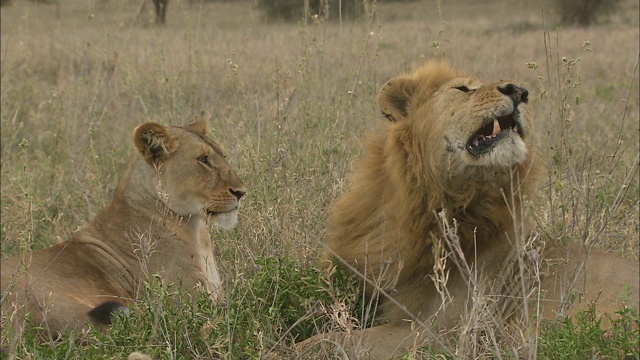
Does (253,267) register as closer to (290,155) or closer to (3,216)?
(290,155)

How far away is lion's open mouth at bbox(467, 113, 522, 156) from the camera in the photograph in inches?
128

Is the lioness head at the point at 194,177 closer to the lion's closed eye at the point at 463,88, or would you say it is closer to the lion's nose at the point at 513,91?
the lion's closed eye at the point at 463,88

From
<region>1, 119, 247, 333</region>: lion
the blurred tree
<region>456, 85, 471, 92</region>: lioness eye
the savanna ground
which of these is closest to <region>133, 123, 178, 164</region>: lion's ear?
<region>1, 119, 247, 333</region>: lion

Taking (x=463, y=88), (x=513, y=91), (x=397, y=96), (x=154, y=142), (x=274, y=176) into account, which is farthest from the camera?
(x=274, y=176)

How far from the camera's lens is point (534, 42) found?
50.4 feet

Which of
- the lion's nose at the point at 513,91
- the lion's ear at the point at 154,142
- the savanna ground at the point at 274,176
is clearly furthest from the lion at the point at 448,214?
the lion's ear at the point at 154,142

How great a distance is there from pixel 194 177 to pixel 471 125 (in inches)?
54.3

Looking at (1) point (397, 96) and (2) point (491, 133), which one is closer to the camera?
(2) point (491, 133)

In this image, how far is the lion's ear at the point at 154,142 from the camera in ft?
13.2

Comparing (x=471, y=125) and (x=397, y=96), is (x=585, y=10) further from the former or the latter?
(x=471, y=125)

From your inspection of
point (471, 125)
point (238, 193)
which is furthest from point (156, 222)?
point (471, 125)

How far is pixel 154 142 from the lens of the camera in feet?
13.3

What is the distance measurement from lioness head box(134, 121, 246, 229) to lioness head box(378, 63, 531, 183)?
0.94 metres

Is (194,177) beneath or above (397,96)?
beneath
